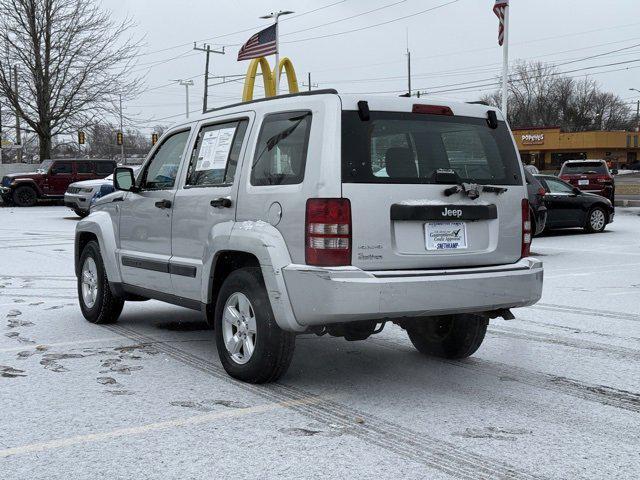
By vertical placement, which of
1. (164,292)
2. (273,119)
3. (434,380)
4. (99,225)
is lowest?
→ (434,380)

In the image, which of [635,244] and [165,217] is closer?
[165,217]

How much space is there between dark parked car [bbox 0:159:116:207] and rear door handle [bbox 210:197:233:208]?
26.9 m

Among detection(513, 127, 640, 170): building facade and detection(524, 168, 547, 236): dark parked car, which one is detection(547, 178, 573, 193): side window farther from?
detection(513, 127, 640, 170): building facade

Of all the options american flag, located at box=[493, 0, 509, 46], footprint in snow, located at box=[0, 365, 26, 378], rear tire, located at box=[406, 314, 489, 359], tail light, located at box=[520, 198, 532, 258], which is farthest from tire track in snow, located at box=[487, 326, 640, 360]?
american flag, located at box=[493, 0, 509, 46]

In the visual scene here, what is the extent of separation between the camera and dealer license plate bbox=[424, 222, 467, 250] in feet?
16.0

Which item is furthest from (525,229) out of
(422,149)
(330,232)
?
(330,232)

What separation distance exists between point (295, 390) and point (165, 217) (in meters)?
1.92

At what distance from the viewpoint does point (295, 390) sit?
16.6ft

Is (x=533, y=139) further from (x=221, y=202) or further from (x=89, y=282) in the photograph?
(x=221, y=202)

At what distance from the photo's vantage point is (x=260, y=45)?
25328 millimetres

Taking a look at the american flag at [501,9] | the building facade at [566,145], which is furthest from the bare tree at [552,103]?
the american flag at [501,9]

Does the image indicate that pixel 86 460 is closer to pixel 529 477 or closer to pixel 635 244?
pixel 529 477

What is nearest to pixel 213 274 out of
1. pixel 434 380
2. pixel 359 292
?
pixel 359 292

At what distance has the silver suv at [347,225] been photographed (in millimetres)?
4609
